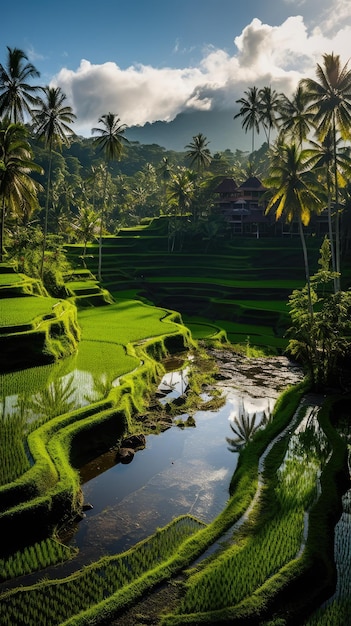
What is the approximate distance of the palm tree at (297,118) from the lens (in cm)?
3477

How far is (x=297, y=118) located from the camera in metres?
31.4

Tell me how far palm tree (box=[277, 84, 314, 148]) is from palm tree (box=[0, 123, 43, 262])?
17.3m

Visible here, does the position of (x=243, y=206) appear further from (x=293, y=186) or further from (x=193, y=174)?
(x=293, y=186)

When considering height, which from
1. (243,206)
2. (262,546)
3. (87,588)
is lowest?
(87,588)

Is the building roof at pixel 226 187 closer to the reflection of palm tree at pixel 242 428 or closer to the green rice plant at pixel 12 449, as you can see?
the reflection of palm tree at pixel 242 428

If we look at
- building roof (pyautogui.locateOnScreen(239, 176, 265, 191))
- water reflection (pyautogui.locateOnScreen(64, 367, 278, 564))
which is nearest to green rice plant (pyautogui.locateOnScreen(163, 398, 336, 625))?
water reflection (pyautogui.locateOnScreen(64, 367, 278, 564))

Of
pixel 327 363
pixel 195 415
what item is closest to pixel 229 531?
pixel 195 415

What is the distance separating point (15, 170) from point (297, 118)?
61.2ft

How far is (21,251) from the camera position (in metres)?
34.2

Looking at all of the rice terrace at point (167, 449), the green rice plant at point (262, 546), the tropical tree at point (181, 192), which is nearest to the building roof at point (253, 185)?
the tropical tree at point (181, 192)

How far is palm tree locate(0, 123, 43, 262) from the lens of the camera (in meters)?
28.1

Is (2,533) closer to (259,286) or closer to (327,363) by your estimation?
(327,363)

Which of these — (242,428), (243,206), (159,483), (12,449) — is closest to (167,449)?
(159,483)

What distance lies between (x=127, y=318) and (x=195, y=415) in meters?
13.5
